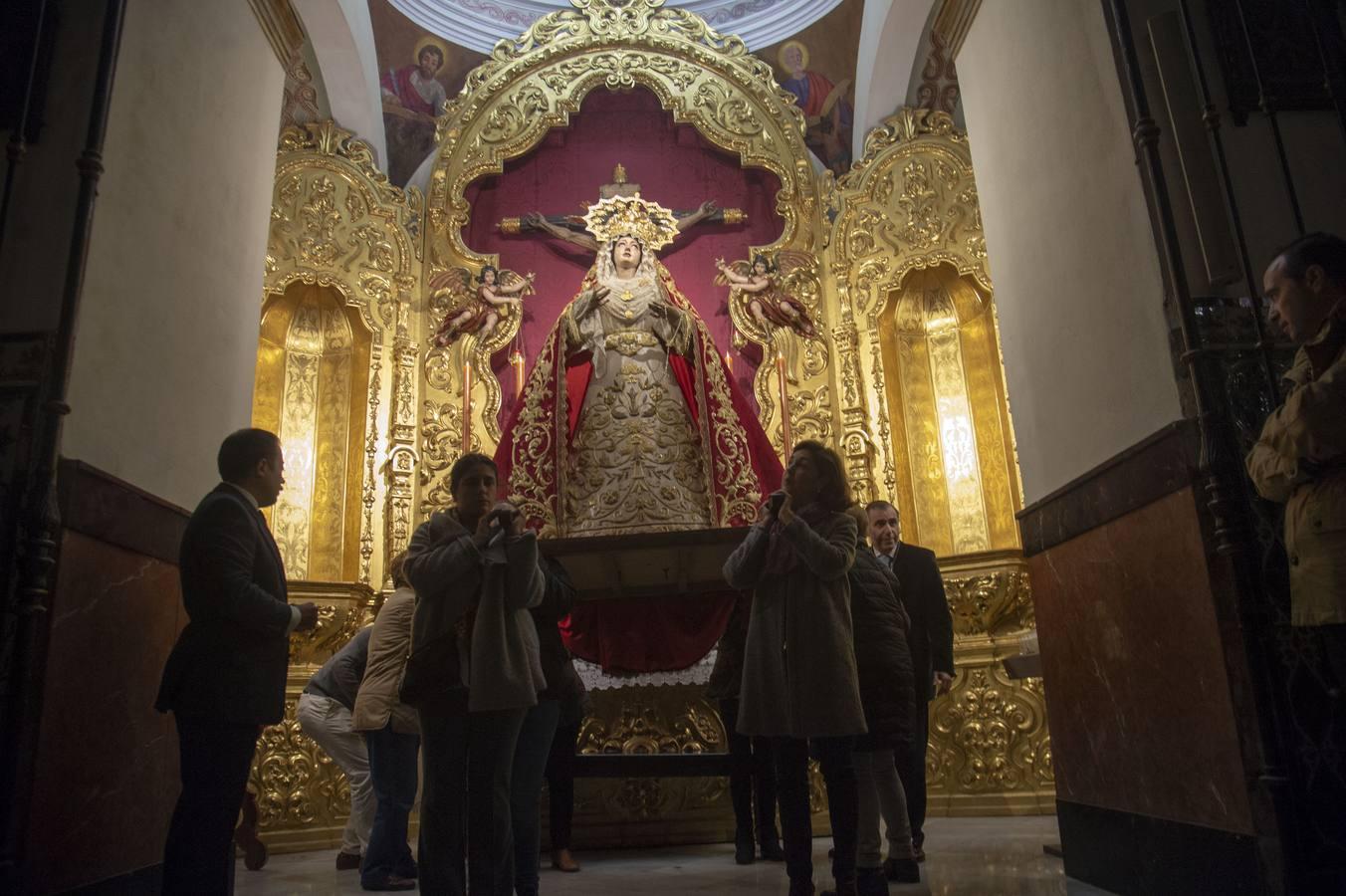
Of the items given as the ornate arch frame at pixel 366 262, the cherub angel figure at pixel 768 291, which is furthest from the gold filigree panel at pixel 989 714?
the ornate arch frame at pixel 366 262

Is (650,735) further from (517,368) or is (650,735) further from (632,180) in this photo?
(632,180)

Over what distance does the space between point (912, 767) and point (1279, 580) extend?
5.62 feet

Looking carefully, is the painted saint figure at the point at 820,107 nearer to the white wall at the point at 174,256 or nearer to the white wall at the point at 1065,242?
the white wall at the point at 1065,242

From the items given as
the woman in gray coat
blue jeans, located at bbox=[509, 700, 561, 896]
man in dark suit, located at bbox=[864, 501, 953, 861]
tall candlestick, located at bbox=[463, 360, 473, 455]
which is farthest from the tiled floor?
tall candlestick, located at bbox=[463, 360, 473, 455]

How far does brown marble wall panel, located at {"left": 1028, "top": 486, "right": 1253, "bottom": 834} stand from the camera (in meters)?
2.48

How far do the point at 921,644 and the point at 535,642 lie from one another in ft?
6.00

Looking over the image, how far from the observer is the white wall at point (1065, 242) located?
2885mm

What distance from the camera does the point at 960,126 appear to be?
7.21m

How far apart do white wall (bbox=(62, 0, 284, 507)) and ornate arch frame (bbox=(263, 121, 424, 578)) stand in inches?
97.0

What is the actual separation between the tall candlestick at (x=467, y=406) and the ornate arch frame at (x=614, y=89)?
2.79 feet

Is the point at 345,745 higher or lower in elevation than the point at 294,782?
higher

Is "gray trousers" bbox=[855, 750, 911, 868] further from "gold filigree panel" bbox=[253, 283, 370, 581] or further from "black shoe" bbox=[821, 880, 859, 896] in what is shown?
"gold filigree panel" bbox=[253, 283, 370, 581]

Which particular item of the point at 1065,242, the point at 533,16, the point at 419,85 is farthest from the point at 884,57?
the point at 1065,242

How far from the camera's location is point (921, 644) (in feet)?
12.6
